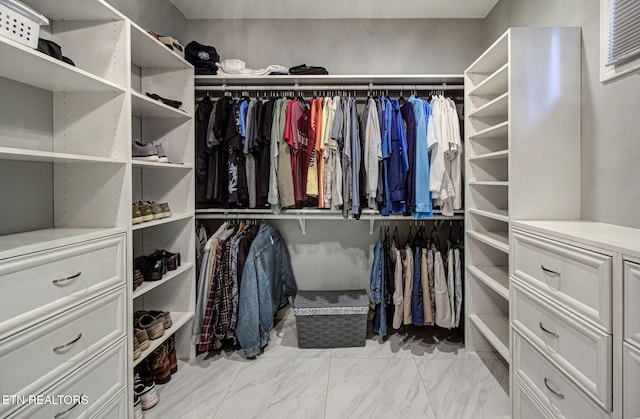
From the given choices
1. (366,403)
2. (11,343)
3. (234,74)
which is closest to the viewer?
(11,343)

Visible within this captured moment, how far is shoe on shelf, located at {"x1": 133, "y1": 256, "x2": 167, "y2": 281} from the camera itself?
1.82 meters

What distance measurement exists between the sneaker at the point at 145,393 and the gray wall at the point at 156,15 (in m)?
2.11

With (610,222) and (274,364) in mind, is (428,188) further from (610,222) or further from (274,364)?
(274,364)

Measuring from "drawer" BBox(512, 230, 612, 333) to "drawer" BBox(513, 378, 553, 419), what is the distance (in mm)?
504

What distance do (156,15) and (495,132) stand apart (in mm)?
2415

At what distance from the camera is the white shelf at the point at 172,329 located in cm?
170

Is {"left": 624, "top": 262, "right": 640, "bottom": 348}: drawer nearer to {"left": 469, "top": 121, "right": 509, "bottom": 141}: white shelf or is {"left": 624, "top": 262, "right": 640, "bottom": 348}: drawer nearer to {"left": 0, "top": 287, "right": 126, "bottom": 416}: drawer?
{"left": 469, "top": 121, "right": 509, "bottom": 141}: white shelf

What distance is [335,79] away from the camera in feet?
7.65

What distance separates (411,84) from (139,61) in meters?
1.91

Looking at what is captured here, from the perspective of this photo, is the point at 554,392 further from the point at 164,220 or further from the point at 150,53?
Answer: the point at 150,53

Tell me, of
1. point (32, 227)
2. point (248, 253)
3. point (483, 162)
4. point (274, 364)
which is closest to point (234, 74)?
point (248, 253)

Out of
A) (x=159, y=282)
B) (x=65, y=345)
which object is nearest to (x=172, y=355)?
(x=159, y=282)

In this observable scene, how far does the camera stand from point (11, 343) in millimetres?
947

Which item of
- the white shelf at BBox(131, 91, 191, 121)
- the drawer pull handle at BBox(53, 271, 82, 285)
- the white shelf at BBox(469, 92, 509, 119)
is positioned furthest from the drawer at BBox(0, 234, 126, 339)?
the white shelf at BBox(469, 92, 509, 119)
